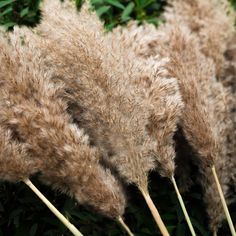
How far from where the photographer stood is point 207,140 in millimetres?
1861

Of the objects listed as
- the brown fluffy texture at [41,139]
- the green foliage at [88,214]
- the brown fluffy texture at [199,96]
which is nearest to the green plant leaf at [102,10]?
the brown fluffy texture at [199,96]

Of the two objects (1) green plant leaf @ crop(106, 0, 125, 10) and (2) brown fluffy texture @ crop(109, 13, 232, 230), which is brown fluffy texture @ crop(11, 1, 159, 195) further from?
(1) green plant leaf @ crop(106, 0, 125, 10)

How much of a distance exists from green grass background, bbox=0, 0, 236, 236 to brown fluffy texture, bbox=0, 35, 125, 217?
0.40m

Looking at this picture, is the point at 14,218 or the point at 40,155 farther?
the point at 14,218

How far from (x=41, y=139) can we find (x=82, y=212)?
1.72 feet

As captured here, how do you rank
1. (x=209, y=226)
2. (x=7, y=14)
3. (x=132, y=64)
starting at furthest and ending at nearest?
(x=7, y=14), (x=209, y=226), (x=132, y=64)

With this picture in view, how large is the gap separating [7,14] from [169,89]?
92 cm

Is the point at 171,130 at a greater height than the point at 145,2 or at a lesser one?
lesser

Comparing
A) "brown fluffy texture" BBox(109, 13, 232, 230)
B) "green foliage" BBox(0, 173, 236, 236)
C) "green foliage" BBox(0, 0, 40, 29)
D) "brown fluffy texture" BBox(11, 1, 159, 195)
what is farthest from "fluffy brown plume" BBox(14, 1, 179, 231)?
"green foliage" BBox(0, 0, 40, 29)

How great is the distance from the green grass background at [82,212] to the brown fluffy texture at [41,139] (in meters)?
0.40

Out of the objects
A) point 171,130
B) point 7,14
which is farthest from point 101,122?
point 7,14

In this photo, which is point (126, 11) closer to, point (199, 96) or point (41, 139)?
point (199, 96)

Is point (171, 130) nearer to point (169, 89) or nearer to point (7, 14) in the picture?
point (169, 89)

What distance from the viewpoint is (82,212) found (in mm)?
2062
